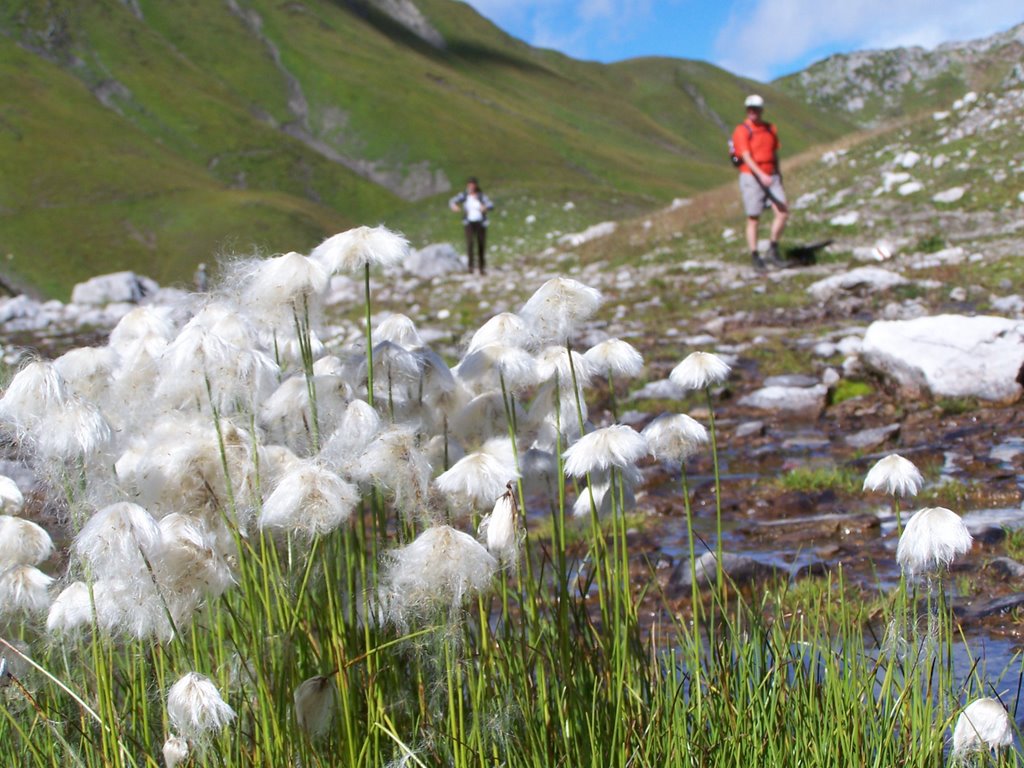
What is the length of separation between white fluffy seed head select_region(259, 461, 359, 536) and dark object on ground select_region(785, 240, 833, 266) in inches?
658

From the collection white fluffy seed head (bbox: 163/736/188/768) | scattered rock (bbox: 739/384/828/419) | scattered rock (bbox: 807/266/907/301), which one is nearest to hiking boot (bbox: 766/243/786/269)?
scattered rock (bbox: 807/266/907/301)

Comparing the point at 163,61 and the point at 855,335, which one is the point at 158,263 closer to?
the point at 855,335

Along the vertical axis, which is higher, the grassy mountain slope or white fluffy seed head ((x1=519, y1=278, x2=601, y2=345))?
the grassy mountain slope

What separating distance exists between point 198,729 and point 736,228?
21941 mm

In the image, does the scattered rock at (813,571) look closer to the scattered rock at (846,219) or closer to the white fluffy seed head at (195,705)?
the white fluffy seed head at (195,705)

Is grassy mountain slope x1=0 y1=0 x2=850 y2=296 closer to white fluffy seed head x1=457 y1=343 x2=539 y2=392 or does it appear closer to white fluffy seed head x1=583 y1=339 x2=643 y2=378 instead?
white fluffy seed head x1=583 y1=339 x2=643 y2=378

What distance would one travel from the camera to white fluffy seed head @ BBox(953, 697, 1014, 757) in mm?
2564

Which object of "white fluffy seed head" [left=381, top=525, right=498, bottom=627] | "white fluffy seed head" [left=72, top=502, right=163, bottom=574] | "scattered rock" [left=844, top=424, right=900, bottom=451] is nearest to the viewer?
"white fluffy seed head" [left=72, top=502, right=163, bottom=574]

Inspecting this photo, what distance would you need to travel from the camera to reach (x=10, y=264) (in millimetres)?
61188

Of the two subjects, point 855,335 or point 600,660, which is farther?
point 855,335

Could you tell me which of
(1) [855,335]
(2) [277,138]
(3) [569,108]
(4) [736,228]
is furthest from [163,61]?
(1) [855,335]

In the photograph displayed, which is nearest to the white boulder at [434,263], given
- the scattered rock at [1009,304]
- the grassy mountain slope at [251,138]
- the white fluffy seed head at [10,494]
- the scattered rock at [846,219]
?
the scattered rock at [846,219]

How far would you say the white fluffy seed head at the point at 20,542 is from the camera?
3123 millimetres

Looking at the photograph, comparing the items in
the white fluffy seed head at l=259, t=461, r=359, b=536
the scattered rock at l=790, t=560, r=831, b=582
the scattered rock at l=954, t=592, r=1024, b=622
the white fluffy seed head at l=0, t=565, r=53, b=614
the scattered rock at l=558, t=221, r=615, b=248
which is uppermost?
the scattered rock at l=558, t=221, r=615, b=248
